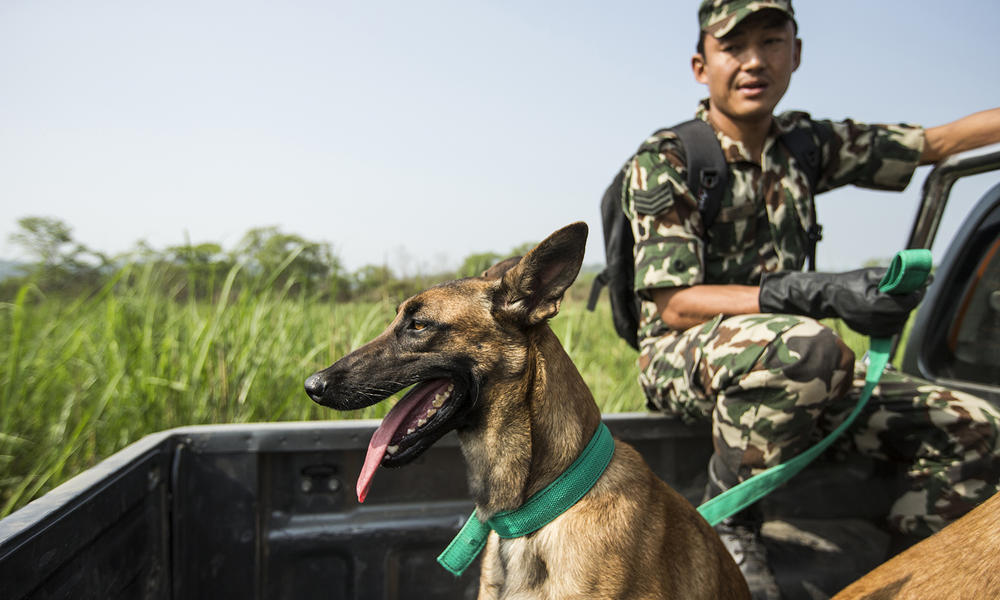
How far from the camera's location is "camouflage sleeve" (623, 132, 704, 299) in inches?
98.3

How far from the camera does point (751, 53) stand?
2.65 metres

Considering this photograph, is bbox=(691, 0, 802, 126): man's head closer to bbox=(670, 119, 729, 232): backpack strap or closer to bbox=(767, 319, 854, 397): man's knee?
bbox=(670, 119, 729, 232): backpack strap

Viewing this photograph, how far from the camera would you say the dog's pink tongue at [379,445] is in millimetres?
1514

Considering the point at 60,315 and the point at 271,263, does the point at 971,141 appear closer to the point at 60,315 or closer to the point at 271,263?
the point at 271,263

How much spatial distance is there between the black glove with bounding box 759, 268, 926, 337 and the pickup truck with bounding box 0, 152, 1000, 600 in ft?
2.05

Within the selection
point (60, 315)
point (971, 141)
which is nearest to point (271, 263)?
point (60, 315)

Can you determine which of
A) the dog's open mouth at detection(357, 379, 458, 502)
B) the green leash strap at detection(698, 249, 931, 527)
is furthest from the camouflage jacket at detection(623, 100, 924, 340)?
the dog's open mouth at detection(357, 379, 458, 502)

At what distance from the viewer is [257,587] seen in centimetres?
198

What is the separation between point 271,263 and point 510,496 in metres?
2.77

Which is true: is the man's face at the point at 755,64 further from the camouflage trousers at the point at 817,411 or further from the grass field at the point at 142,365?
the grass field at the point at 142,365

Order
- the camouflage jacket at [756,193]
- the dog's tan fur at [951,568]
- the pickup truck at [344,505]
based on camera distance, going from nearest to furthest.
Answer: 1. the dog's tan fur at [951,568]
2. the pickup truck at [344,505]
3. the camouflage jacket at [756,193]

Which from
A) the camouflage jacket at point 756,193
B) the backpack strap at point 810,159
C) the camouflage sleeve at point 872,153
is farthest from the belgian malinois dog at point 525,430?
the camouflage sleeve at point 872,153

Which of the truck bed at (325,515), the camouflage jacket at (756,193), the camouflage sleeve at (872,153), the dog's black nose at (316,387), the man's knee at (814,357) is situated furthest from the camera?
the camouflage sleeve at (872,153)

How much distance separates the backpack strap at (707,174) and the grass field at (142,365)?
1488mm
